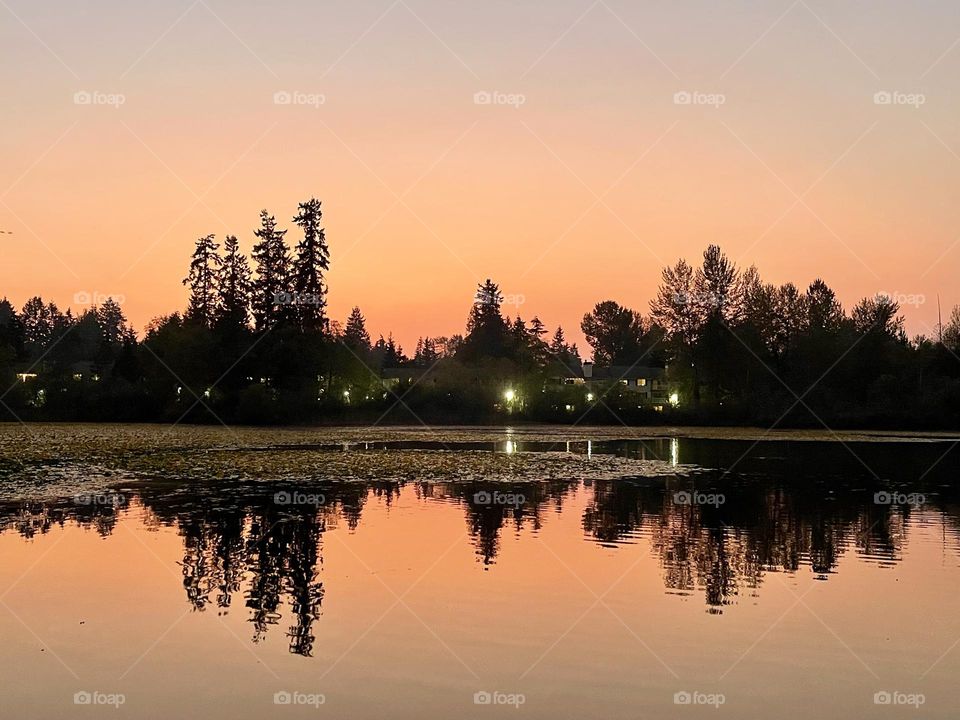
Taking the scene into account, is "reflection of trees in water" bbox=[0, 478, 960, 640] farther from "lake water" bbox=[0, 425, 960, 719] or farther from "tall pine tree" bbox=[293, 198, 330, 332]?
"tall pine tree" bbox=[293, 198, 330, 332]

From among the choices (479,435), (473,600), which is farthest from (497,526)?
(479,435)

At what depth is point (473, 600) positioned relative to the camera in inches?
594

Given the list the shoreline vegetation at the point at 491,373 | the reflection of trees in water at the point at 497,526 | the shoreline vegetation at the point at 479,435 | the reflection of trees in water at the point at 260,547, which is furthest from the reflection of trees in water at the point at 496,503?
the shoreline vegetation at the point at 491,373

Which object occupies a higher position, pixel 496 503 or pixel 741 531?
pixel 496 503

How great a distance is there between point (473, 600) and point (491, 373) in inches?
3905

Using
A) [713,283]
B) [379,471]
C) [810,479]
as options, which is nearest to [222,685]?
[379,471]

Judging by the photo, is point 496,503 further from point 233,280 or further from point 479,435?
point 233,280

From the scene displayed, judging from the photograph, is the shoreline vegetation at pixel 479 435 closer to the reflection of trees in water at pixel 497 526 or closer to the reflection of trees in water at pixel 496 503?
the reflection of trees in water at pixel 496 503

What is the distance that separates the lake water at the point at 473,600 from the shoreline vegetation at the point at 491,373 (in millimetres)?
62657

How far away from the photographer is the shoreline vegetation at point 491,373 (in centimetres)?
9312

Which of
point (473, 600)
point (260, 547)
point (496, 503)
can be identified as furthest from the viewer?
point (496, 503)

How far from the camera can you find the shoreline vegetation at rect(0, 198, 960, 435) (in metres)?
93.1

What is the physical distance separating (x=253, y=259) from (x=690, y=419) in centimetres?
4952

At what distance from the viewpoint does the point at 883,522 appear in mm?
24734
